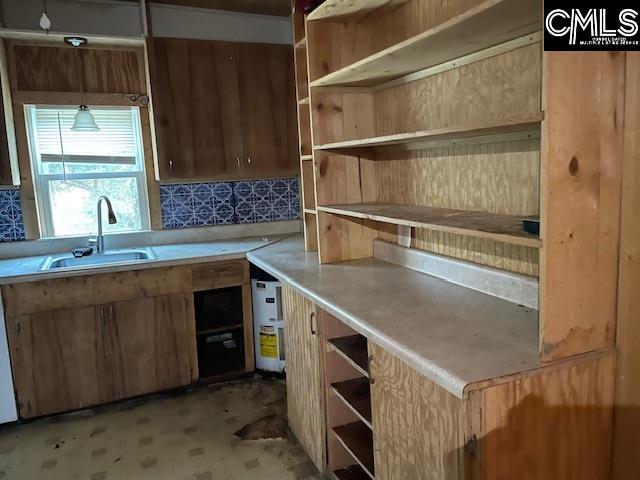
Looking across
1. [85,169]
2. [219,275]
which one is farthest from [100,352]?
[85,169]

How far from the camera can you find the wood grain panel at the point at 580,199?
44.3 inches

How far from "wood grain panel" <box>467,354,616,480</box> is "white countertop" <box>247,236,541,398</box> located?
0.06 metres

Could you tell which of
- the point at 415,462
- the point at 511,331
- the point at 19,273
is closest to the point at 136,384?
the point at 19,273

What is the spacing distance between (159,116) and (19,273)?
48.5 inches

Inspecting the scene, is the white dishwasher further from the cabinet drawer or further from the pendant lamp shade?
the pendant lamp shade

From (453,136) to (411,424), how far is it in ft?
3.21

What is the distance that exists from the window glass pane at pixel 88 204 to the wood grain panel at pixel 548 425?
2.95 metres

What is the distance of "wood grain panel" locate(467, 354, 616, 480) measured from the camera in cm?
117

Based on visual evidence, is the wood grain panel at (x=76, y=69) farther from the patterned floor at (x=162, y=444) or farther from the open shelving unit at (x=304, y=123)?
the patterned floor at (x=162, y=444)

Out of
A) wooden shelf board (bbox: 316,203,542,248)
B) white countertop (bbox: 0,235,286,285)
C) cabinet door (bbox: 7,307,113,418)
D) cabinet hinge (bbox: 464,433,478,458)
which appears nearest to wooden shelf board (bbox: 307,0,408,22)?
wooden shelf board (bbox: 316,203,542,248)

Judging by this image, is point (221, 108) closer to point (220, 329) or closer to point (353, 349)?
point (220, 329)

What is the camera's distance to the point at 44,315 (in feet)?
9.04

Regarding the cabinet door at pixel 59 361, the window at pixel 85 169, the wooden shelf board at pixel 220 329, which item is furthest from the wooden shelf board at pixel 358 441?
the window at pixel 85 169

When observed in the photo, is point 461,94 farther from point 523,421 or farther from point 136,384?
point 136,384
